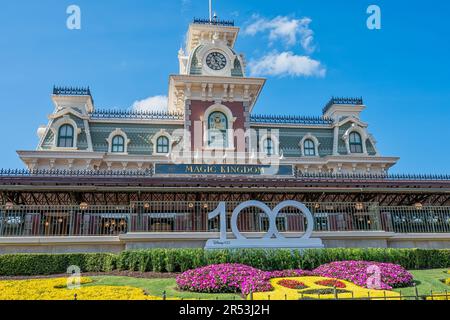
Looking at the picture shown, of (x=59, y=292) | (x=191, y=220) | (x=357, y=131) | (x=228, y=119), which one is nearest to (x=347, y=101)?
(x=357, y=131)

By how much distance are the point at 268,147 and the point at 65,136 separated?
15.8 meters

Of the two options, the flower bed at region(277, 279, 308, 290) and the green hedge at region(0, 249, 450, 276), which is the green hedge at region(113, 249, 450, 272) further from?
the flower bed at region(277, 279, 308, 290)

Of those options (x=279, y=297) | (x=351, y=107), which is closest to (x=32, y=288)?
(x=279, y=297)

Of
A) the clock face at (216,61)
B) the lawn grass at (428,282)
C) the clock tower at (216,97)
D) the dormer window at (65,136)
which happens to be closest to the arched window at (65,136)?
the dormer window at (65,136)

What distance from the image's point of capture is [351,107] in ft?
121

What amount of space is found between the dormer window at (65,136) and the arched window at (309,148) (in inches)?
727

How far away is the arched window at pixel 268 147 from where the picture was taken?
33.8 m

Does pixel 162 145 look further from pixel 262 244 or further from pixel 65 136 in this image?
pixel 262 244

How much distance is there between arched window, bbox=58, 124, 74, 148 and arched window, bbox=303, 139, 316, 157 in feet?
60.7

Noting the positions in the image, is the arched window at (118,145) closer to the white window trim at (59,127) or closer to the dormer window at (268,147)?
the white window trim at (59,127)

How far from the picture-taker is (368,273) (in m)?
15.2

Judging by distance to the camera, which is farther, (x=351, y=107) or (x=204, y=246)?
(x=351, y=107)

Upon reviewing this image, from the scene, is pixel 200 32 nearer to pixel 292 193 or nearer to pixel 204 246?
pixel 292 193
